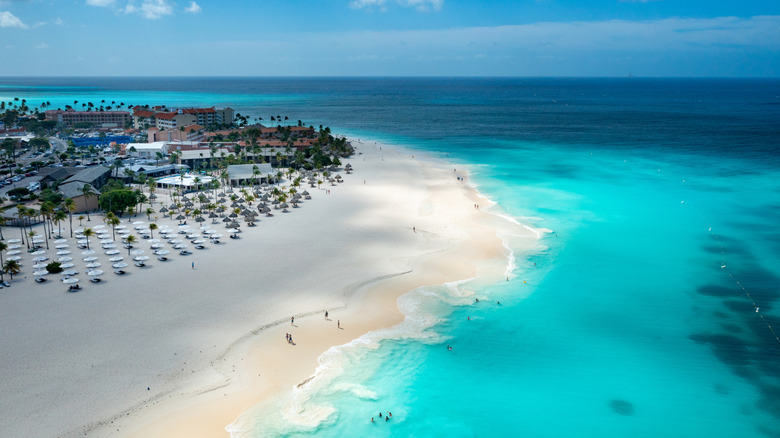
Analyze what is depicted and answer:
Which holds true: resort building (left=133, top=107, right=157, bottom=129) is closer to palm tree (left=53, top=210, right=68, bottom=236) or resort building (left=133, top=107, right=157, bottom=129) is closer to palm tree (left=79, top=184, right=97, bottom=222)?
palm tree (left=79, top=184, right=97, bottom=222)

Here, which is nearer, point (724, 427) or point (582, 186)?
point (724, 427)

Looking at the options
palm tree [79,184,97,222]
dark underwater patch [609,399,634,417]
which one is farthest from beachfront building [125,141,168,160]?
dark underwater patch [609,399,634,417]

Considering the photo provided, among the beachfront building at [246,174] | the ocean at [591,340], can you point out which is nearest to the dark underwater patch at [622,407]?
the ocean at [591,340]

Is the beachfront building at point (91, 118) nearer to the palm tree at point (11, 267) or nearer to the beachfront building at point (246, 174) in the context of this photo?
the beachfront building at point (246, 174)

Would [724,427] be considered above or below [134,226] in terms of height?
below

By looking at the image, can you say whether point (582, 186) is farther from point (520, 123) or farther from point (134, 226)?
point (520, 123)

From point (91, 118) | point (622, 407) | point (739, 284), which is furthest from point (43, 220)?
point (91, 118)

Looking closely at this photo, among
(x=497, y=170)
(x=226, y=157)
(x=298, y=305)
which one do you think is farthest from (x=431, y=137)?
(x=298, y=305)
